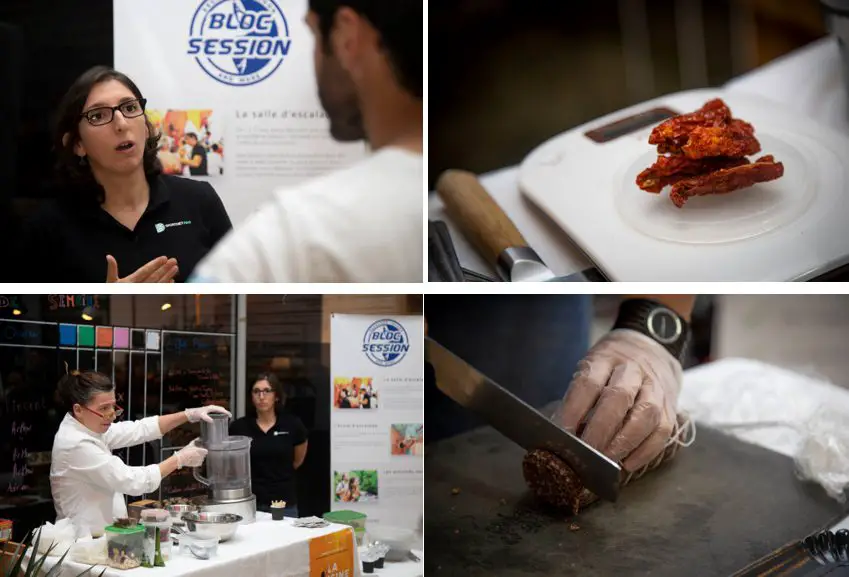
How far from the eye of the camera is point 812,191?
8.26 feet

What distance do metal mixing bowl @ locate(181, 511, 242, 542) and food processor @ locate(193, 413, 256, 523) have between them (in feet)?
0.09

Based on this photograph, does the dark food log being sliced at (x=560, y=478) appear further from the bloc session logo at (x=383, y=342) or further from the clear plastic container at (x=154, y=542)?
the clear plastic container at (x=154, y=542)

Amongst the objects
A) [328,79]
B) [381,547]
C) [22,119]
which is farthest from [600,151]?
[22,119]

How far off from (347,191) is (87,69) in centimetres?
78

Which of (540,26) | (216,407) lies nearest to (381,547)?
(216,407)

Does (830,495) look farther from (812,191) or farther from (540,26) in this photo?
(540,26)

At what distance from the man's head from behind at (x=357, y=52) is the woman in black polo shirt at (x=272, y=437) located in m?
0.73

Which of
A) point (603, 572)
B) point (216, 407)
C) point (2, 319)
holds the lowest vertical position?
point (603, 572)

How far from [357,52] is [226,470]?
1193mm

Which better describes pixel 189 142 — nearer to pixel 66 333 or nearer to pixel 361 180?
pixel 361 180

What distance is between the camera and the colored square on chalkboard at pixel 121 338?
2578mm

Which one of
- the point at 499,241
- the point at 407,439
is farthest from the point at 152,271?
the point at 499,241

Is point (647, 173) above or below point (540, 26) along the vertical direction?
below

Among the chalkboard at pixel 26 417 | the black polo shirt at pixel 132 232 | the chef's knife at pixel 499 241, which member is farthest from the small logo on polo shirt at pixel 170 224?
the chef's knife at pixel 499 241
